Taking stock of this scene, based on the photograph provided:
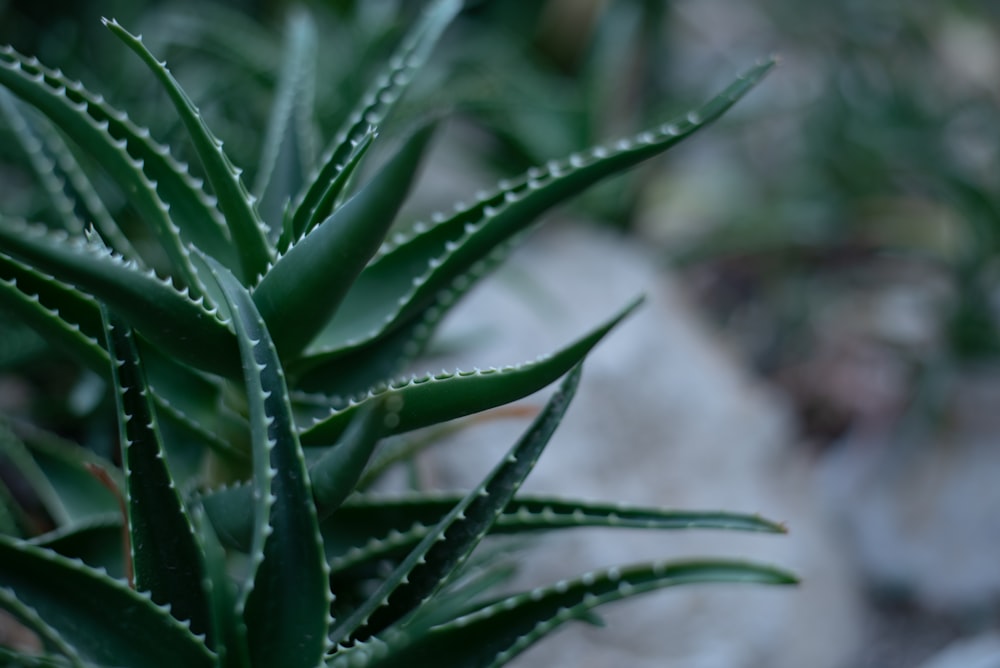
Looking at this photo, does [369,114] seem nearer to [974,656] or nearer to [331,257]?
[331,257]

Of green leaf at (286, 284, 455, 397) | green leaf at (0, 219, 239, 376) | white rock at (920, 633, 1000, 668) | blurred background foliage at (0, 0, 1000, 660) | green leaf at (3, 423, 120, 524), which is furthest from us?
blurred background foliage at (0, 0, 1000, 660)

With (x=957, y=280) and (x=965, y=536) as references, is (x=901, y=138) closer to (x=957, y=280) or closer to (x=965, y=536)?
(x=957, y=280)

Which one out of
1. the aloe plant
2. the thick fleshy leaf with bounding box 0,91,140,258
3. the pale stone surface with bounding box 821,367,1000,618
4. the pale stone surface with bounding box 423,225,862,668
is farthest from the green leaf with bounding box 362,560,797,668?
the pale stone surface with bounding box 821,367,1000,618

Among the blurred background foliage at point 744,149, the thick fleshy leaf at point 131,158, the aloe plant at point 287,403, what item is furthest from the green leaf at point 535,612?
the blurred background foliage at point 744,149

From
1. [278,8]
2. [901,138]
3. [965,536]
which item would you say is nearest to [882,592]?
[965,536]

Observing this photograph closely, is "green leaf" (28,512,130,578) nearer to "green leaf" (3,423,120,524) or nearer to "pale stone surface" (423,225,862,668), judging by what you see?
"green leaf" (3,423,120,524)

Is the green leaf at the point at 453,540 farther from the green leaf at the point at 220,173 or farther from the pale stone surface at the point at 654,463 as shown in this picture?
the pale stone surface at the point at 654,463

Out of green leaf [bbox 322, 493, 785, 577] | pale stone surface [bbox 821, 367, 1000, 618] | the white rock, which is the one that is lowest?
green leaf [bbox 322, 493, 785, 577]
